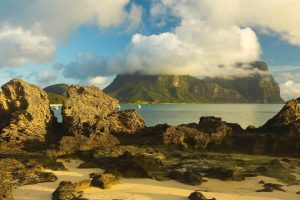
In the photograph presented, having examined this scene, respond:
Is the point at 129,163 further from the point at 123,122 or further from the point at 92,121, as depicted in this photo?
the point at 92,121

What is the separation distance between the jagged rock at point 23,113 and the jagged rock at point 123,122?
17.7ft

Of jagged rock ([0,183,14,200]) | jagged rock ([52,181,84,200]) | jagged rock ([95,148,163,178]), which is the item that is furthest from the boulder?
jagged rock ([0,183,14,200])

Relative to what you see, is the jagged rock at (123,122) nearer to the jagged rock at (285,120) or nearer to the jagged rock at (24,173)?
the jagged rock at (285,120)

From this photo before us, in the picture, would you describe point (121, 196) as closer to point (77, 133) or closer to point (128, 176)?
point (128, 176)

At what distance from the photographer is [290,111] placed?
1512 inches

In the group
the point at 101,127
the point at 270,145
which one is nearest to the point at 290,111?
the point at 270,145

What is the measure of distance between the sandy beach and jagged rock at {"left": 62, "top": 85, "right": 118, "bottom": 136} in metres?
14.1

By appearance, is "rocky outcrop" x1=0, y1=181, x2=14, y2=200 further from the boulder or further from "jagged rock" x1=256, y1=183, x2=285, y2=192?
the boulder

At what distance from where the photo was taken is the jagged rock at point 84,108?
3675cm

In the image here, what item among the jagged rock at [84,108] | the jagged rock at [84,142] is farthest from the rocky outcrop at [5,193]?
the jagged rock at [84,108]

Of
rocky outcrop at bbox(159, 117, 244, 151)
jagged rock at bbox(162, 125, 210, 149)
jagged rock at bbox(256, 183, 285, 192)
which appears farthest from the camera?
rocky outcrop at bbox(159, 117, 244, 151)

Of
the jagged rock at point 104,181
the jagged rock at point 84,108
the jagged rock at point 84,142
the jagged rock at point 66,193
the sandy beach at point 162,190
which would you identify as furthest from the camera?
the jagged rock at point 84,108

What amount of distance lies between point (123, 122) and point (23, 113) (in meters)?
8.65

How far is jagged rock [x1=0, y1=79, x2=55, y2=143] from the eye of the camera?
34062 mm
